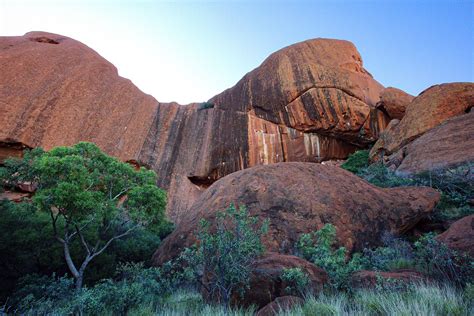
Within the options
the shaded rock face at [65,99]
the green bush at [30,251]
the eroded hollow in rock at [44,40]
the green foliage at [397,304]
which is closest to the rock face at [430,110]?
the green foliage at [397,304]

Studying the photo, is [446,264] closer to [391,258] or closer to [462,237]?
[462,237]

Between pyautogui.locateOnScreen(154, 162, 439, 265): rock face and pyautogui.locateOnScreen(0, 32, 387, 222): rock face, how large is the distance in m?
12.1

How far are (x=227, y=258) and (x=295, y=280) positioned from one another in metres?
1.22

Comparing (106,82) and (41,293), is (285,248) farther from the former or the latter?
(106,82)

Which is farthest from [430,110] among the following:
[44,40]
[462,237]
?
[44,40]

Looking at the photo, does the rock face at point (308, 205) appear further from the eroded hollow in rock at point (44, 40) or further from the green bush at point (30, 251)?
the eroded hollow in rock at point (44, 40)

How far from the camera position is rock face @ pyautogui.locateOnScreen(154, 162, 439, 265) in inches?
345

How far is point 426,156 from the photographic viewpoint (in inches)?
591

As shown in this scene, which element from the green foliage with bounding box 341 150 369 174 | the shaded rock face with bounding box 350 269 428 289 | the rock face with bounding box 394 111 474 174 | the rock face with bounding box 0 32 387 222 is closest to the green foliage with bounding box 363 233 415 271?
the shaded rock face with bounding box 350 269 428 289

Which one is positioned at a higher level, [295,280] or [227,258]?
[227,258]

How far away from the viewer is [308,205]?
936cm

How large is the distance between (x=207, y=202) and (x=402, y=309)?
732cm

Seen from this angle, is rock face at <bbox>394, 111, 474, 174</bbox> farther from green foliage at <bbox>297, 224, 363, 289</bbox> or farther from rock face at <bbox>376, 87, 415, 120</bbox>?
green foliage at <bbox>297, 224, 363, 289</bbox>

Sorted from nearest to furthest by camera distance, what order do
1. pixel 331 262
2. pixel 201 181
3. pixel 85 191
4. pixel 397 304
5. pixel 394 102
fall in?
A: 1. pixel 397 304
2. pixel 331 262
3. pixel 85 191
4. pixel 394 102
5. pixel 201 181
